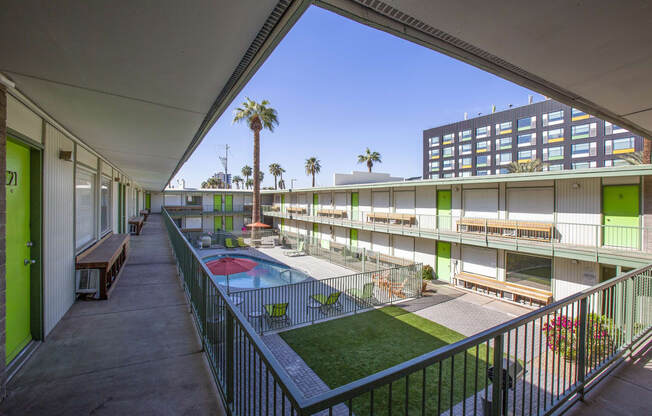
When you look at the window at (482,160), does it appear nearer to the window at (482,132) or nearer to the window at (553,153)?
the window at (482,132)

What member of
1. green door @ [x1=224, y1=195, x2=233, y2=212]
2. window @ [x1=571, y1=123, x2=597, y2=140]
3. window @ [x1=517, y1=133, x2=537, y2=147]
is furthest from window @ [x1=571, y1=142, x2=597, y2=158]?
green door @ [x1=224, y1=195, x2=233, y2=212]

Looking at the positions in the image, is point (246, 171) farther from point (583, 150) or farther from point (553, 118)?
point (583, 150)

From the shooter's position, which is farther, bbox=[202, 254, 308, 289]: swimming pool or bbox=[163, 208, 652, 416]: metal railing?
bbox=[202, 254, 308, 289]: swimming pool

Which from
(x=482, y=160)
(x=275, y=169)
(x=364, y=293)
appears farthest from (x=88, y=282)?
(x=275, y=169)

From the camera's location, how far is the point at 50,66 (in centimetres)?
240

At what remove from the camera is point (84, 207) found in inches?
260

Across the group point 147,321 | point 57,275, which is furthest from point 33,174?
point 147,321

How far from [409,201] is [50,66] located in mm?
17292

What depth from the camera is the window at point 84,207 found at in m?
5.95

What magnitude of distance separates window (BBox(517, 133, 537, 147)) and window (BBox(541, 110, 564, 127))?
6.80ft

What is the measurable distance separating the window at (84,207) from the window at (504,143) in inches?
2135

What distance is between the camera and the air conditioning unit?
5.20m

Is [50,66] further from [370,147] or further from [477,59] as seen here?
[370,147]

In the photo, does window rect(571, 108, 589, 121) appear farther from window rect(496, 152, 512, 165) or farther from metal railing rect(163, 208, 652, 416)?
metal railing rect(163, 208, 652, 416)
